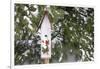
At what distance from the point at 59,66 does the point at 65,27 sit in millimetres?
280

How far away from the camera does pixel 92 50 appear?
138cm

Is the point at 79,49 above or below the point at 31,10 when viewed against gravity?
below

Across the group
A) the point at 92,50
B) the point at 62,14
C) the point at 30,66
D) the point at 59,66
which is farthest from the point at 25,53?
the point at 92,50

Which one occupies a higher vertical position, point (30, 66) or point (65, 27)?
point (65, 27)

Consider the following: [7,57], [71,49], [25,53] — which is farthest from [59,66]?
[7,57]

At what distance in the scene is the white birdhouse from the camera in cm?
128

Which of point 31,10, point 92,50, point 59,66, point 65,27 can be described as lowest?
point 59,66

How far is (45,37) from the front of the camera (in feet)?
4.21

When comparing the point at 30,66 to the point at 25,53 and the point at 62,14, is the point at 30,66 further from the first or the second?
the point at 62,14

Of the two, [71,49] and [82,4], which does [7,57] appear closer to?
[71,49]

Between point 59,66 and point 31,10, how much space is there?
437mm

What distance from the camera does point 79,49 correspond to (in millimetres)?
1352

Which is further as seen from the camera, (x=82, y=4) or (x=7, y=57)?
(x=82, y=4)

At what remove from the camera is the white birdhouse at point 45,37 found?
128 cm
